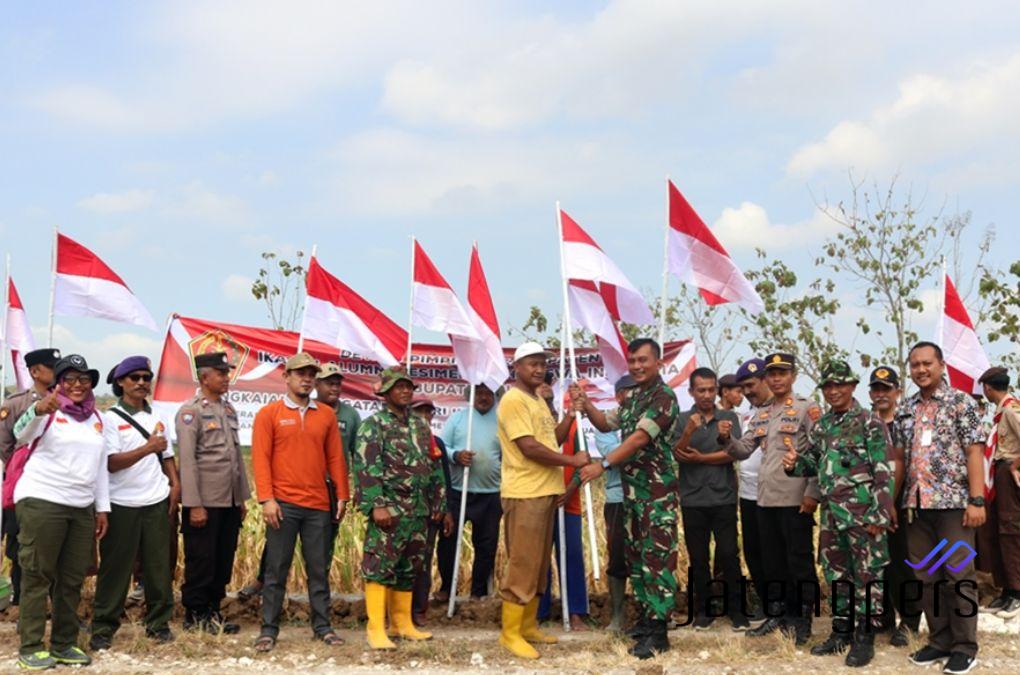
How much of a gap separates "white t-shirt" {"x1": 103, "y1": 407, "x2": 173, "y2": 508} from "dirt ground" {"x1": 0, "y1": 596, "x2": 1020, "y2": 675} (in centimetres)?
97

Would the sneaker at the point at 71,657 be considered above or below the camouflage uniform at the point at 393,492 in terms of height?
below

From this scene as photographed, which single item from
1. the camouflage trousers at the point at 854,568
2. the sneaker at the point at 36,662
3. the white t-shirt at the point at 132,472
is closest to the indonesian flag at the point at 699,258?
the camouflage trousers at the point at 854,568

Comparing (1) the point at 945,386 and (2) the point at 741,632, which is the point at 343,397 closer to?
(2) the point at 741,632

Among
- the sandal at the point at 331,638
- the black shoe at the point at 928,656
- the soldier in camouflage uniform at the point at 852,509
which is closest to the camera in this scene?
the soldier in camouflage uniform at the point at 852,509

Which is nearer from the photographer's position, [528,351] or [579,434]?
[528,351]

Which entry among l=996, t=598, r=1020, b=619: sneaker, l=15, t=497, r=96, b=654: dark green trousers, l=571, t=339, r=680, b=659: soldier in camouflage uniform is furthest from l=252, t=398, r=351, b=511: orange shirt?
l=996, t=598, r=1020, b=619: sneaker

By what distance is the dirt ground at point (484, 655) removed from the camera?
6074mm

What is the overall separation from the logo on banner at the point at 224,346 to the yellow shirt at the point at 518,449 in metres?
4.30

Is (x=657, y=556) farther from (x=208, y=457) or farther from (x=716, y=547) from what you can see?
(x=208, y=457)

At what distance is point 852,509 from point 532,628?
2.29m

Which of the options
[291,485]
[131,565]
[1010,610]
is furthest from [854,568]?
[131,565]

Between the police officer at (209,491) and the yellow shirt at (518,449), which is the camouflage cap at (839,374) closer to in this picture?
the yellow shirt at (518,449)

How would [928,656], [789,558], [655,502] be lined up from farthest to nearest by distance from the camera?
[789,558]
[655,502]
[928,656]

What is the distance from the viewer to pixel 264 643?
6430 millimetres
